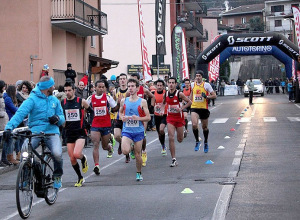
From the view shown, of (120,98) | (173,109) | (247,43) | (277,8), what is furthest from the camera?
(277,8)

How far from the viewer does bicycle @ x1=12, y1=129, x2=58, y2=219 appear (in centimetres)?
845

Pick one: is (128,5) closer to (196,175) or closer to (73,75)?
(73,75)

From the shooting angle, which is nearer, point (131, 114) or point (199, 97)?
point (131, 114)

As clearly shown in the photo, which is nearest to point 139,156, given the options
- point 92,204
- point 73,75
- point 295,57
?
point 92,204

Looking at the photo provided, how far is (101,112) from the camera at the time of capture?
43.2 feet

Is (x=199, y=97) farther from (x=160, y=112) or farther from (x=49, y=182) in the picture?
(x=49, y=182)

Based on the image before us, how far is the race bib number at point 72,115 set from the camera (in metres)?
11.6

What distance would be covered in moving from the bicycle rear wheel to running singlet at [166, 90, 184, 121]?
17.0 ft

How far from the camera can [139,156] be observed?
11.7m

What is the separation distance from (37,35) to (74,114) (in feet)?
60.7

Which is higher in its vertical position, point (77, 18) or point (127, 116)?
point (77, 18)

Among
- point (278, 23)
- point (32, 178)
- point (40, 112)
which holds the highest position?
point (278, 23)

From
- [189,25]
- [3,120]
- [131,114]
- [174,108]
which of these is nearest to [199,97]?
[174,108]

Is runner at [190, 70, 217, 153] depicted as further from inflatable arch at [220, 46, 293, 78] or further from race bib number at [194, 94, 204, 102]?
inflatable arch at [220, 46, 293, 78]
